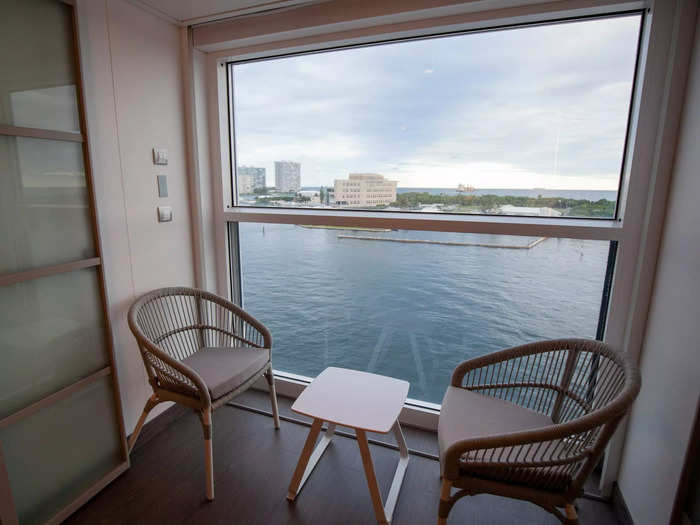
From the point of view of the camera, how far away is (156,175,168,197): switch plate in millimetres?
2127

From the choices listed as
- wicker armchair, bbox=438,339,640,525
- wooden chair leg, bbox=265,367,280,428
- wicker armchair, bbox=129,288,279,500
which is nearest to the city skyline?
wicker armchair, bbox=438,339,640,525

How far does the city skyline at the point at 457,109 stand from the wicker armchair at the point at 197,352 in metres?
1.04

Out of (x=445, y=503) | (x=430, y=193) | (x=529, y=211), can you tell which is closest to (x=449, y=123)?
(x=430, y=193)

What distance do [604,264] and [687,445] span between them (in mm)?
889

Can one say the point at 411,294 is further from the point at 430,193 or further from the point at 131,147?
the point at 131,147

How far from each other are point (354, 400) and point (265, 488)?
65 cm

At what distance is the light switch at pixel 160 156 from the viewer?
2.08m

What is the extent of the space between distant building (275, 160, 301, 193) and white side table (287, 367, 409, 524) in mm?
1244

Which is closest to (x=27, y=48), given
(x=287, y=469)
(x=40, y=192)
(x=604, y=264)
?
(x=40, y=192)

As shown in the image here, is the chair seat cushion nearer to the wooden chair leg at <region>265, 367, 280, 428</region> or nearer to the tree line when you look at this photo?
the wooden chair leg at <region>265, 367, 280, 428</region>

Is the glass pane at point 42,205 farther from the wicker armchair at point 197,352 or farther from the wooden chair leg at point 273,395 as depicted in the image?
the wooden chair leg at point 273,395

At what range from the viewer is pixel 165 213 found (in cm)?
217

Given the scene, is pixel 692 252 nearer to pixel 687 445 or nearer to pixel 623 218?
pixel 623 218

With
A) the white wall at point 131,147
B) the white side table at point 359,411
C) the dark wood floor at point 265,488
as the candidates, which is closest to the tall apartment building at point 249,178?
the white wall at point 131,147
